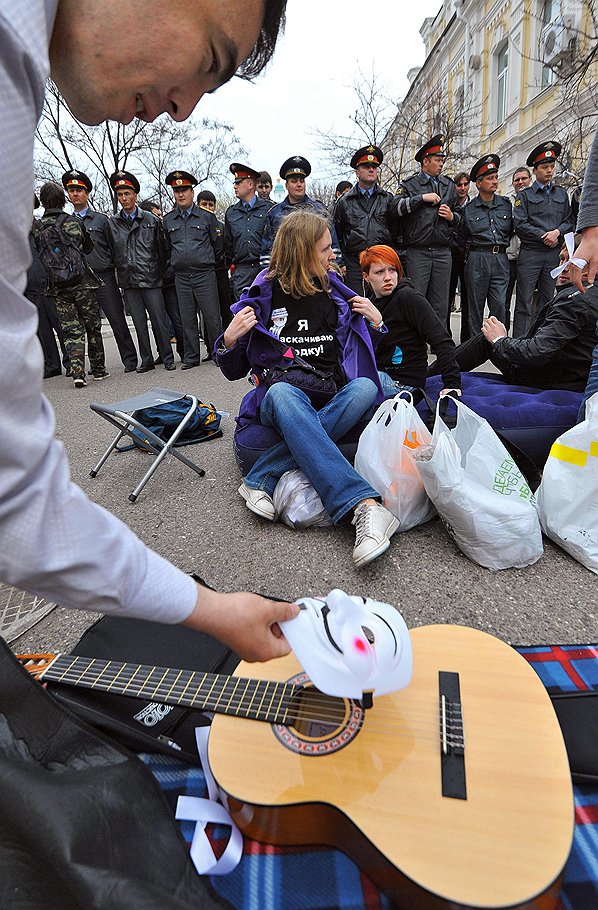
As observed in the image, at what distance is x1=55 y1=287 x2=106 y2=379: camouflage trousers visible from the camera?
6.10 metres

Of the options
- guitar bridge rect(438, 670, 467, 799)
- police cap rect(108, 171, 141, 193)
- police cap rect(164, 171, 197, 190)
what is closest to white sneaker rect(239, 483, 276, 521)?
guitar bridge rect(438, 670, 467, 799)

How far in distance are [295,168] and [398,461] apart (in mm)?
4960

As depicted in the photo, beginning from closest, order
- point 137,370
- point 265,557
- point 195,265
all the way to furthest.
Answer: point 265,557
point 195,265
point 137,370

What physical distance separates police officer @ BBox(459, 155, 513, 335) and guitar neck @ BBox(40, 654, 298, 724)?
5.98 meters

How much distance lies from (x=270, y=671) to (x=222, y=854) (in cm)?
37

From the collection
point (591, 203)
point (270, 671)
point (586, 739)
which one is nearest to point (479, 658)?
point (586, 739)

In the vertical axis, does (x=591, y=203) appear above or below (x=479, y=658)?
above

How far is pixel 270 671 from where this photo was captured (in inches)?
48.6

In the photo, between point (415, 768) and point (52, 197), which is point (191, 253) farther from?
point (415, 768)

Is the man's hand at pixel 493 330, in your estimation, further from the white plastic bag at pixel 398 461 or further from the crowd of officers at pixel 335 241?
the crowd of officers at pixel 335 241

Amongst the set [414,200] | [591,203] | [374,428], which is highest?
[414,200]

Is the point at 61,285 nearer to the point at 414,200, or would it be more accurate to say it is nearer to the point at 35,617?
the point at 414,200

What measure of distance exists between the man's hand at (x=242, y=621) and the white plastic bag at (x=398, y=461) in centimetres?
148

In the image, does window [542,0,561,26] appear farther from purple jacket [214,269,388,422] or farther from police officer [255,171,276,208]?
purple jacket [214,269,388,422]
